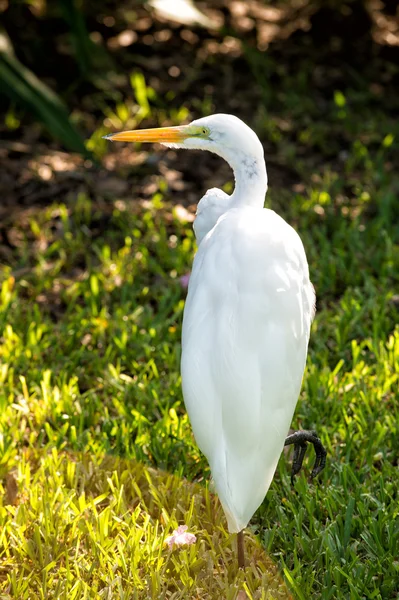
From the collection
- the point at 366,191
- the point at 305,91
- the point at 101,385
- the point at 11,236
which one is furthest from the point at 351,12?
the point at 101,385

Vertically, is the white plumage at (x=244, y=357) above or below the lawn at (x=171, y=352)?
above

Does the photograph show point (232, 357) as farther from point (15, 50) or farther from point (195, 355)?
point (15, 50)

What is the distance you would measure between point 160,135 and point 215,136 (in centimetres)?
17

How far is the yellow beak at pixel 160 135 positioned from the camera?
2.50m

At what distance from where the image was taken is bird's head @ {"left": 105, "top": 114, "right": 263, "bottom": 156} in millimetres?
2416

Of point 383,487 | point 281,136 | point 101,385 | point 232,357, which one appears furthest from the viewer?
point 281,136

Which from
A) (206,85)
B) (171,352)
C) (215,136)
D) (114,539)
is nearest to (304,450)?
(114,539)

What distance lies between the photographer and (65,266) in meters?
3.92

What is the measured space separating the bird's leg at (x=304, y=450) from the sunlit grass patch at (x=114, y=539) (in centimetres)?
27

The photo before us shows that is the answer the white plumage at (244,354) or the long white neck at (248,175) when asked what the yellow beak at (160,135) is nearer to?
the long white neck at (248,175)

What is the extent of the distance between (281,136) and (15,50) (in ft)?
5.27

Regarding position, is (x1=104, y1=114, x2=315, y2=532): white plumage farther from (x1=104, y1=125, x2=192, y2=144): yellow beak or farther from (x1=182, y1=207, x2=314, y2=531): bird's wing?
(x1=104, y1=125, x2=192, y2=144): yellow beak

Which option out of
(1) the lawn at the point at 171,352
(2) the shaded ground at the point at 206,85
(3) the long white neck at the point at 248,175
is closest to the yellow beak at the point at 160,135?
(3) the long white neck at the point at 248,175

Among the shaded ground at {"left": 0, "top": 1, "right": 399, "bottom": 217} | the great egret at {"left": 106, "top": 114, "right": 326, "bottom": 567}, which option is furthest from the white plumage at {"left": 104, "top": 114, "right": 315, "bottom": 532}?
the shaded ground at {"left": 0, "top": 1, "right": 399, "bottom": 217}
